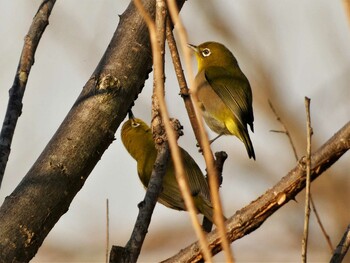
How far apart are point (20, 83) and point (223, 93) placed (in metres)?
3.53

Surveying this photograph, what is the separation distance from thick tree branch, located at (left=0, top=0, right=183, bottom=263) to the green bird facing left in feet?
5.67

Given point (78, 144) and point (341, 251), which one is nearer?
point (341, 251)

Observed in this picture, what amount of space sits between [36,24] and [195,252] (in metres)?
→ 1.25

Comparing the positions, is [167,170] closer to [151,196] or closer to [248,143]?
[248,143]

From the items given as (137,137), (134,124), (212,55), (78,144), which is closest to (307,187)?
(78,144)

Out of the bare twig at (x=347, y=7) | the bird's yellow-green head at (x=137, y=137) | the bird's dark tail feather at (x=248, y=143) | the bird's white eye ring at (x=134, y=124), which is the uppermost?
the bird's white eye ring at (x=134, y=124)

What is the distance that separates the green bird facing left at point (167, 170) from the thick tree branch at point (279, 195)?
2.54 m

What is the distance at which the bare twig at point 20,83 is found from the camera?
2986 millimetres

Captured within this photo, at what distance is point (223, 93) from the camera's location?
6.56 metres

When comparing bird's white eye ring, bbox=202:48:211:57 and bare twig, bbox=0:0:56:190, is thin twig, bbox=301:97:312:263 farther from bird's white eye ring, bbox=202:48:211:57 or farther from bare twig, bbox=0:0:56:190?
bird's white eye ring, bbox=202:48:211:57

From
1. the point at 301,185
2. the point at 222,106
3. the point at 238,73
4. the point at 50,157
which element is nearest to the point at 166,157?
the point at 301,185

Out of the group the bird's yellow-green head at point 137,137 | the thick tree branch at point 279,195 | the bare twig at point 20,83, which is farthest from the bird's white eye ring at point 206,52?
the thick tree branch at point 279,195

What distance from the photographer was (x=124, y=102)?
347cm

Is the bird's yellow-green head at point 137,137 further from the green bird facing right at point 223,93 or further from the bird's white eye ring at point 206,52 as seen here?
the bird's white eye ring at point 206,52
